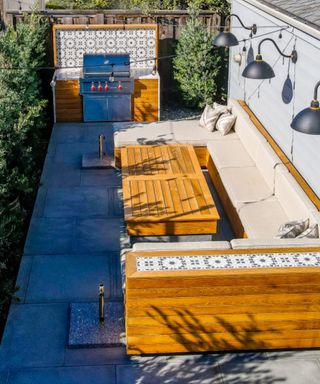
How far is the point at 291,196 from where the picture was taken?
8461 mm

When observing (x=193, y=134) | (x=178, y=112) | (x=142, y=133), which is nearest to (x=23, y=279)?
(x=142, y=133)

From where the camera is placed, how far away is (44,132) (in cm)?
1361

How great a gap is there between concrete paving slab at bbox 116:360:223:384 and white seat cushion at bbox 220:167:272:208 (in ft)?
9.40

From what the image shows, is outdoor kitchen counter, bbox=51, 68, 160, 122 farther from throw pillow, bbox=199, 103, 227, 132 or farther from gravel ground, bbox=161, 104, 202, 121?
throw pillow, bbox=199, 103, 227, 132

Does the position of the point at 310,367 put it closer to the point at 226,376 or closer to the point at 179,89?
the point at 226,376

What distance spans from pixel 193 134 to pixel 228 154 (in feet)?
3.69

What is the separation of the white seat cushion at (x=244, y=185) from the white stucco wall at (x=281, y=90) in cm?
58

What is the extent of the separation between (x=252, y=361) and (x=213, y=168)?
4609 mm

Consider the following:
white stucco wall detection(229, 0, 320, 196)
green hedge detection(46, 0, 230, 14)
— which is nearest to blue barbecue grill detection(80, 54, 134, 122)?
white stucco wall detection(229, 0, 320, 196)

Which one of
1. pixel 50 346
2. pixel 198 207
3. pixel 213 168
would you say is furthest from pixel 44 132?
pixel 50 346

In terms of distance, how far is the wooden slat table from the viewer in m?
8.42

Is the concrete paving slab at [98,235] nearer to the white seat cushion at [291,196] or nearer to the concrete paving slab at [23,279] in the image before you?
the concrete paving slab at [23,279]

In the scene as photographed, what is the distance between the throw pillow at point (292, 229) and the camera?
748 centimetres

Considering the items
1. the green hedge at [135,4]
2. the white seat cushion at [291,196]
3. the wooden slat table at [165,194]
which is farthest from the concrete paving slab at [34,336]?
the green hedge at [135,4]
